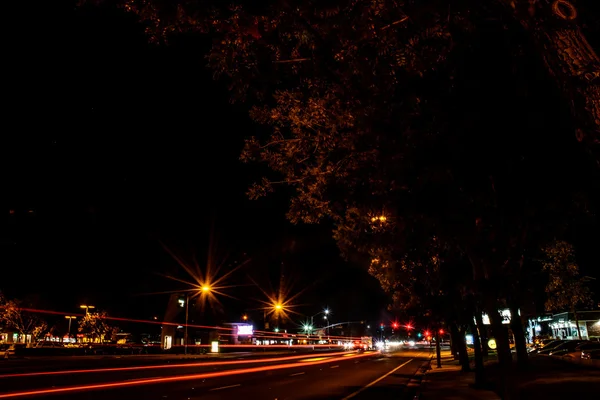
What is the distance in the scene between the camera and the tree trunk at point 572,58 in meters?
4.62

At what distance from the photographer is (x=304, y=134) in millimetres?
12656

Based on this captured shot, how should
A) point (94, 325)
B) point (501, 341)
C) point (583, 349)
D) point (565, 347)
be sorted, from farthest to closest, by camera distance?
point (94, 325) < point (565, 347) < point (583, 349) < point (501, 341)

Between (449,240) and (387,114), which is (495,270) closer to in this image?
(449,240)

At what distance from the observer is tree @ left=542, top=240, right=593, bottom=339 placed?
30.5 metres

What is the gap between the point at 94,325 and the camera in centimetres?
6500

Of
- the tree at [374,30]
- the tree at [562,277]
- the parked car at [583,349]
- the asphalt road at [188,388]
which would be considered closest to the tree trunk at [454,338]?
the parked car at [583,349]

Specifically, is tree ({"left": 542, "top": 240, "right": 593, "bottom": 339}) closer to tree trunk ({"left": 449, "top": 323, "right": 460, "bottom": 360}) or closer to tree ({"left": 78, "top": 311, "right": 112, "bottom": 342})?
tree trunk ({"left": 449, "top": 323, "right": 460, "bottom": 360})

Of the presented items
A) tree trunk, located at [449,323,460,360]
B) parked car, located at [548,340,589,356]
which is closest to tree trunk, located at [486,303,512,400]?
tree trunk, located at [449,323,460,360]

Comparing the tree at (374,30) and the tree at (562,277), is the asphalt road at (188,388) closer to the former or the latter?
the tree at (374,30)

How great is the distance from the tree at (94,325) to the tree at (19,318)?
5845mm

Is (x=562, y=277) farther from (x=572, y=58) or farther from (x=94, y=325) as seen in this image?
(x=94, y=325)

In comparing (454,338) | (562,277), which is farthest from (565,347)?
(454,338)

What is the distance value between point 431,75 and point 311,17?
331 cm

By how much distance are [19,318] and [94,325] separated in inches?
431
